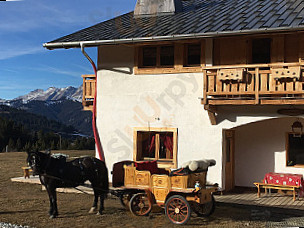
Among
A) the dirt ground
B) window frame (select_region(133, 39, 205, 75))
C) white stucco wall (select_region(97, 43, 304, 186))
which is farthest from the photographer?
window frame (select_region(133, 39, 205, 75))

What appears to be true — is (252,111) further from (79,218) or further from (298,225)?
(79,218)

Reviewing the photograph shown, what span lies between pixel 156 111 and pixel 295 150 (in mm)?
4815

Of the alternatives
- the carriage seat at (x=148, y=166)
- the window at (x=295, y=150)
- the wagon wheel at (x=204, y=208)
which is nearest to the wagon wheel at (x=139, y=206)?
the carriage seat at (x=148, y=166)

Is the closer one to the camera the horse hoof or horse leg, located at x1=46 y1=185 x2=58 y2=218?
horse leg, located at x1=46 y1=185 x2=58 y2=218

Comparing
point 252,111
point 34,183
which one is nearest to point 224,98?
point 252,111

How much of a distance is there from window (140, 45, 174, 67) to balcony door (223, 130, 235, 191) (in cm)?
307

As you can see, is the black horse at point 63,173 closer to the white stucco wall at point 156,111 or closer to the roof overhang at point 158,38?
the white stucco wall at point 156,111

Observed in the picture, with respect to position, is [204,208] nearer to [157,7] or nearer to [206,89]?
[206,89]

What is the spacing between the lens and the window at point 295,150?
14.1 meters

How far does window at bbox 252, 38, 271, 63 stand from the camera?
44.3ft

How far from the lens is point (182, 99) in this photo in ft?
46.1

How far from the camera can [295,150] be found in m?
14.2

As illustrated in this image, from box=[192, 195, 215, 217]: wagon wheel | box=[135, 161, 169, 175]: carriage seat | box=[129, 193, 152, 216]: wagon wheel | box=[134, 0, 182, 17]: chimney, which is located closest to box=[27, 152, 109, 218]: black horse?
box=[129, 193, 152, 216]: wagon wheel

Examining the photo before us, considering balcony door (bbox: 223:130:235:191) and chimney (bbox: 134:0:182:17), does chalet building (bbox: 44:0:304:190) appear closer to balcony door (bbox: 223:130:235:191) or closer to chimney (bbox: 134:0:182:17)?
balcony door (bbox: 223:130:235:191)
